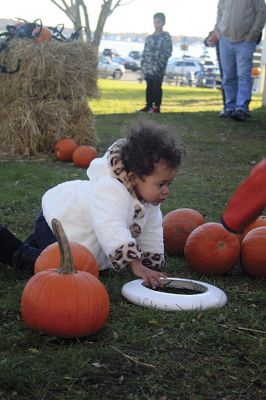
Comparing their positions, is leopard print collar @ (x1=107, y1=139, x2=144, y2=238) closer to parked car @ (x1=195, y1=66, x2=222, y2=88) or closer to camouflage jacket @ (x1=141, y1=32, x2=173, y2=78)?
camouflage jacket @ (x1=141, y1=32, x2=173, y2=78)

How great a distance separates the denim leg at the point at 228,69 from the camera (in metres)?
11.2

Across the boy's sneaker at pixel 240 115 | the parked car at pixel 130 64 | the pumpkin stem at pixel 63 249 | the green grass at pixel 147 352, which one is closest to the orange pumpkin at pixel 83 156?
the green grass at pixel 147 352

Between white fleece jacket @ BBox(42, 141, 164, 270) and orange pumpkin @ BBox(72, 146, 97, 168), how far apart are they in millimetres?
4159

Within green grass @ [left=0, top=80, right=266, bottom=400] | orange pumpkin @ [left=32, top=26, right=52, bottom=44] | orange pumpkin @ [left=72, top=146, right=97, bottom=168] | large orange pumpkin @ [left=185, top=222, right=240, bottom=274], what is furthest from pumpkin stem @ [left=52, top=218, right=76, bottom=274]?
orange pumpkin @ [left=32, top=26, right=52, bottom=44]

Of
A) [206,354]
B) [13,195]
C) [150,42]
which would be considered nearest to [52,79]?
[13,195]

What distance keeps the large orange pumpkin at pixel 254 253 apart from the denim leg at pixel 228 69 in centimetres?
766

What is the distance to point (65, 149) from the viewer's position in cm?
866

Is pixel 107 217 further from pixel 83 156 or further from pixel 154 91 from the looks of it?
pixel 154 91

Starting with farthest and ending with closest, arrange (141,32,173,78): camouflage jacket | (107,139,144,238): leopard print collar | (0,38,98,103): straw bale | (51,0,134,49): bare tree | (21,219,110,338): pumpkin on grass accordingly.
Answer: (51,0,134,49): bare tree → (141,32,173,78): camouflage jacket → (0,38,98,103): straw bale → (107,139,144,238): leopard print collar → (21,219,110,338): pumpkin on grass

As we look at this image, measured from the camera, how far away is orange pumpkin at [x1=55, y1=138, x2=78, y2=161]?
8672 mm

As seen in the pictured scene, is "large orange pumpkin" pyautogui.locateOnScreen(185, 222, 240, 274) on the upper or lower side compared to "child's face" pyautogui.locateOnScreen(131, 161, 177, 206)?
lower

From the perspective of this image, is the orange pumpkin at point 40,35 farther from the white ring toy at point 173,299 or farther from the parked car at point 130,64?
the parked car at point 130,64

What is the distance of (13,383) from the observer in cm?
238

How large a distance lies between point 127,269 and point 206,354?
1377mm
